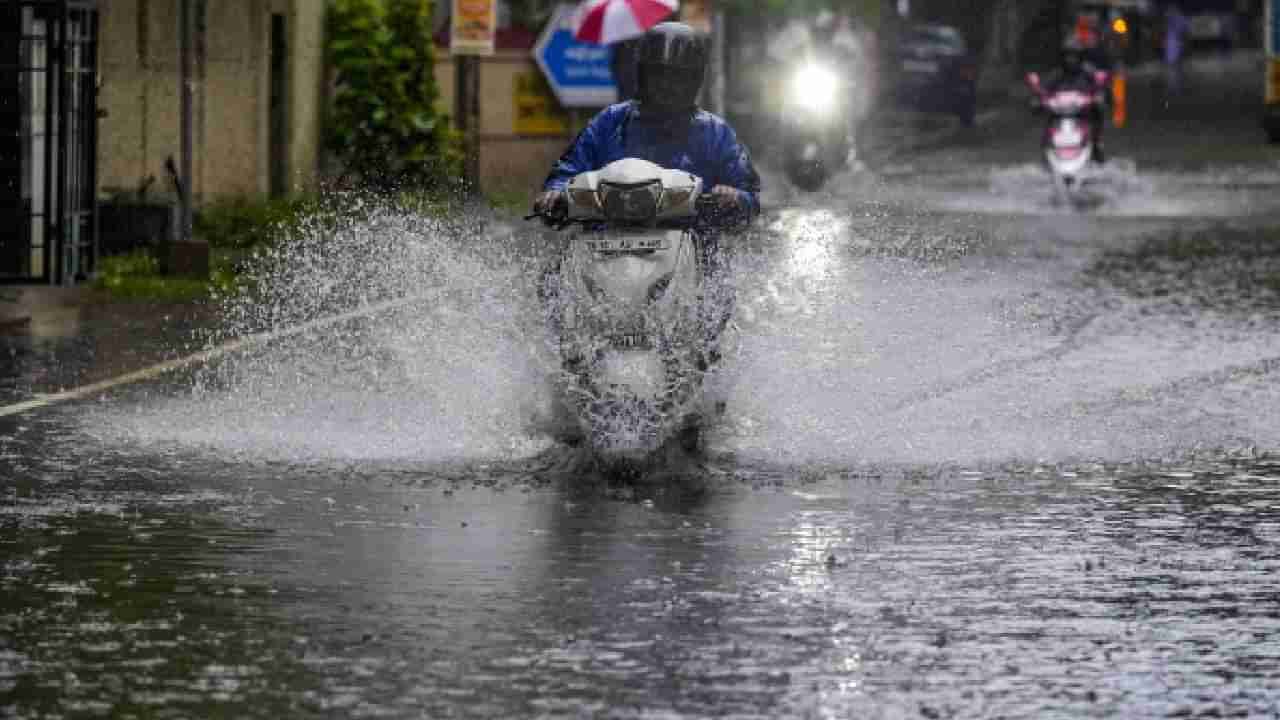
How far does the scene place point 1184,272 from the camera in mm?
24281

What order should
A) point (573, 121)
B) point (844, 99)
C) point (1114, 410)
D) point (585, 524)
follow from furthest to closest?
point (844, 99) → point (573, 121) → point (1114, 410) → point (585, 524)

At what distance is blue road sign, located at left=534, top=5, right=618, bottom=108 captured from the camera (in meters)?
34.8

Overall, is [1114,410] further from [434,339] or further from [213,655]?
[213,655]

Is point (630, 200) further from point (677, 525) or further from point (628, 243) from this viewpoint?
point (677, 525)

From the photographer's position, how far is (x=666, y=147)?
44.8ft

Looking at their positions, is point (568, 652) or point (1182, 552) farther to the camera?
point (1182, 552)

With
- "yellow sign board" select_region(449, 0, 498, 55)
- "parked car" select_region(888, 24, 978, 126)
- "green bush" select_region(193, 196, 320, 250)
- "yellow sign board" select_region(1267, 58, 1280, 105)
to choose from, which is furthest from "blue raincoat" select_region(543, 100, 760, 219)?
"parked car" select_region(888, 24, 978, 126)

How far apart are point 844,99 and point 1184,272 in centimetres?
1549

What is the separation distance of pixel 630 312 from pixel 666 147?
1.11m

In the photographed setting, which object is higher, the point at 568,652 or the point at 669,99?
the point at 669,99

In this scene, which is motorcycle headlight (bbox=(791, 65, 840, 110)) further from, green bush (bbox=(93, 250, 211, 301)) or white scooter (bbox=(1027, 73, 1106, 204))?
green bush (bbox=(93, 250, 211, 301))

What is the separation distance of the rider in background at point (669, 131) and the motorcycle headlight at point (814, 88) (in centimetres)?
2316

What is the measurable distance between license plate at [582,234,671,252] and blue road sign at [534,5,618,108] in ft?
71.6

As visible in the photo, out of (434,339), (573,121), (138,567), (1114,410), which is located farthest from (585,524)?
(573,121)
